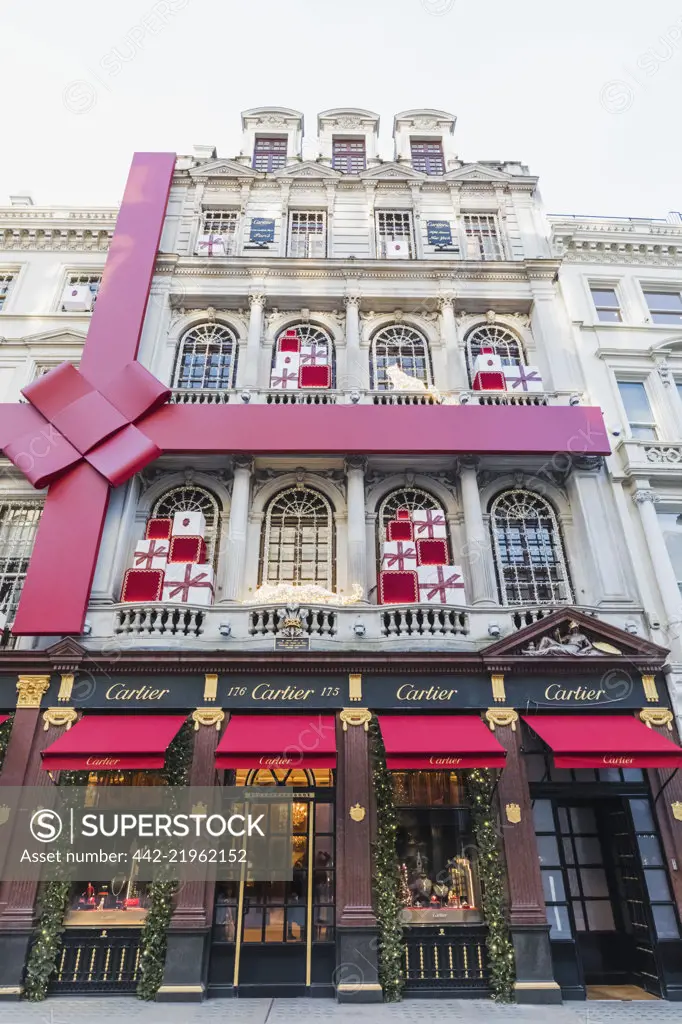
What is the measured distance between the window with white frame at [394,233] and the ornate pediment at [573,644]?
42.9 feet

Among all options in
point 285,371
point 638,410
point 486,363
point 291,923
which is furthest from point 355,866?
point 638,410

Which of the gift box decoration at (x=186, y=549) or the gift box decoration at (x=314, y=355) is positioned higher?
the gift box decoration at (x=314, y=355)

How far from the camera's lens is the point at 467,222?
2072 centimetres

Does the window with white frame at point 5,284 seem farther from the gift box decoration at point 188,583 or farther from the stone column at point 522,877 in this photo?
the stone column at point 522,877

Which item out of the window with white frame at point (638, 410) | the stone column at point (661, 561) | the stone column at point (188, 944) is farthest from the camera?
the window with white frame at point (638, 410)

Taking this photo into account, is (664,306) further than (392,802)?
Yes

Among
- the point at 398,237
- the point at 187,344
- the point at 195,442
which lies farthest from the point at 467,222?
the point at 195,442

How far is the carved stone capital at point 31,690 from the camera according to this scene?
1212 cm

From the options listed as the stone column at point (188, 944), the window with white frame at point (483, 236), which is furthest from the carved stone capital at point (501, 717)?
the window with white frame at point (483, 236)

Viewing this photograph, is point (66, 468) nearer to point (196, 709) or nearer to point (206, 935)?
point (196, 709)

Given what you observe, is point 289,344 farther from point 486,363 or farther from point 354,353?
point 486,363

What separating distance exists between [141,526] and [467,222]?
1529 centimetres

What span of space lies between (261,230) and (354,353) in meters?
6.15

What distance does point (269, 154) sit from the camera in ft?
74.2
